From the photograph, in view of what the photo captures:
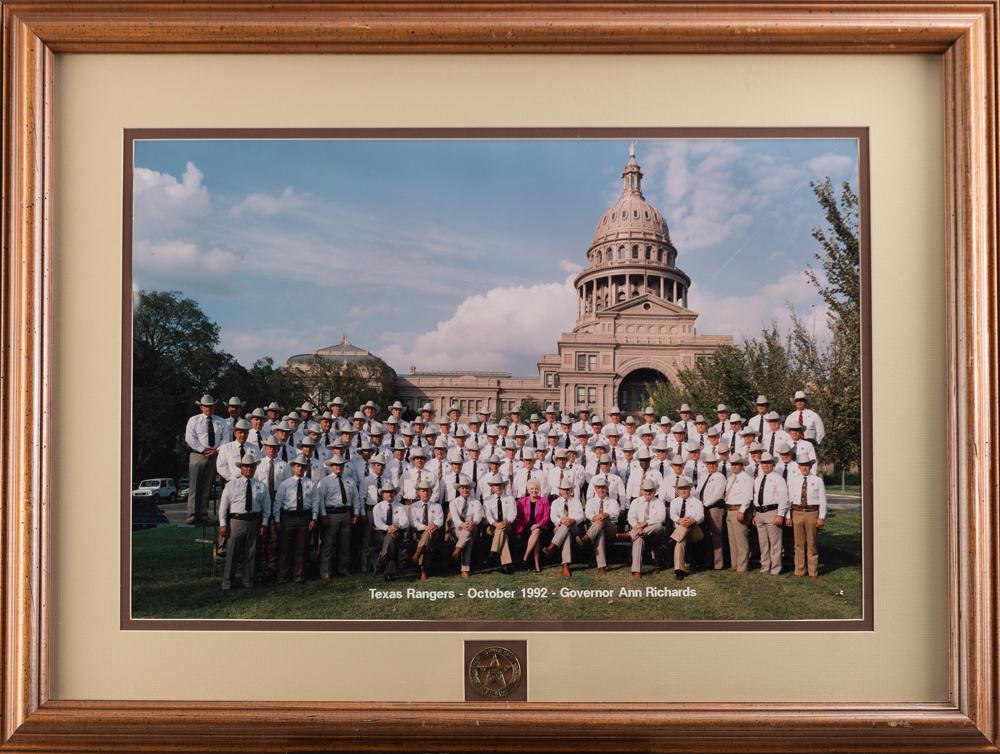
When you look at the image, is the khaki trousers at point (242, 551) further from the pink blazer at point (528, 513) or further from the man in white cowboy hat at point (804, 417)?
the man in white cowboy hat at point (804, 417)

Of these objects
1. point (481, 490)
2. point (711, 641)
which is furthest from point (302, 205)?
point (711, 641)

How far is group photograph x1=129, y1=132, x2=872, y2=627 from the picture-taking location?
2762 millimetres

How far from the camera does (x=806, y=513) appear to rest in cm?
289

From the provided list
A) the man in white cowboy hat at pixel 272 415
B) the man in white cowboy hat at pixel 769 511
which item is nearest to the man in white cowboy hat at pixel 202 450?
the man in white cowboy hat at pixel 272 415

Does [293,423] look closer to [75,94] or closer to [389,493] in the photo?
[389,493]

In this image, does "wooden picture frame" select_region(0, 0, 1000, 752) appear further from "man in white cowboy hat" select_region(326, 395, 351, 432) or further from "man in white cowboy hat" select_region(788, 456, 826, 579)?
"man in white cowboy hat" select_region(326, 395, 351, 432)

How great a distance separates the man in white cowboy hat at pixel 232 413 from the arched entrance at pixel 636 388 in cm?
202

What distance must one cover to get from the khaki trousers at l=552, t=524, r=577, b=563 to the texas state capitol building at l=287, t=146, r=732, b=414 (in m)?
0.68

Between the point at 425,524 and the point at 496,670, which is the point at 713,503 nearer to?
the point at 496,670

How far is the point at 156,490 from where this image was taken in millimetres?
2797

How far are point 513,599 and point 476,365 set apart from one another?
3.85 feet

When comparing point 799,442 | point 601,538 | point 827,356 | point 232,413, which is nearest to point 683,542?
point 601,538

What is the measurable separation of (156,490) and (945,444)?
376 cm

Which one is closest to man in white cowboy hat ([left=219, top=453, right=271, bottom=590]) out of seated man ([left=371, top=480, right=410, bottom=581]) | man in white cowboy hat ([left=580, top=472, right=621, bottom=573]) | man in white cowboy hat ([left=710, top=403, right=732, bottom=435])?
seated man ([left=371, top=480, right=410, bottom=581])
